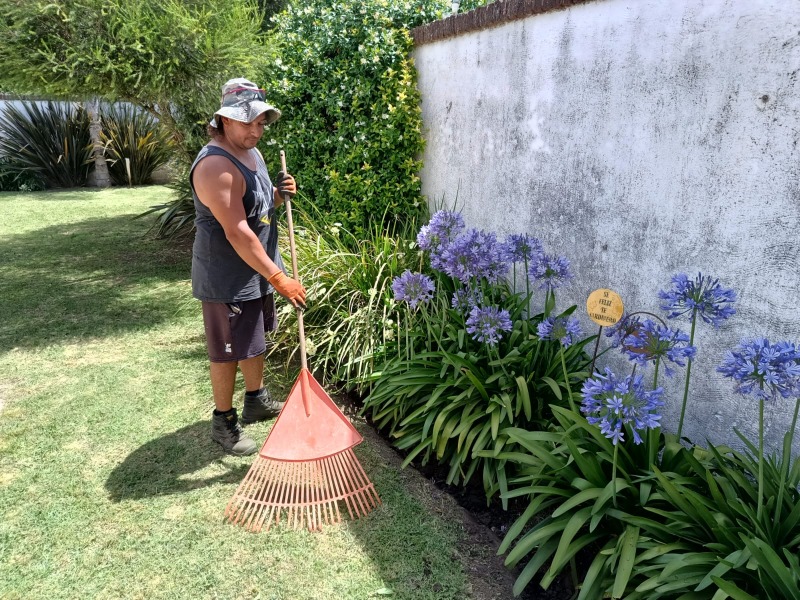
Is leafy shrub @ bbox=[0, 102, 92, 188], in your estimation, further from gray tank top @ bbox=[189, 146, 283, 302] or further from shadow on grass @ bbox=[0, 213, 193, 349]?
gray tank top @ bbox=[189, 146, 283, 302]

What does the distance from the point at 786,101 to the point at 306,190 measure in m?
3.88

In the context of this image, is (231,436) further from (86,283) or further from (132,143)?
(132,143)

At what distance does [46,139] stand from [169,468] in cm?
1319

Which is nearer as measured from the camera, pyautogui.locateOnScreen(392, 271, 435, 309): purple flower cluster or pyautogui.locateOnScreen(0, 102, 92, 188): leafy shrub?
pyautogui.locateOnScreen(392, 271, 435, 309): purple flower cluster

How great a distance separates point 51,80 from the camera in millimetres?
5551

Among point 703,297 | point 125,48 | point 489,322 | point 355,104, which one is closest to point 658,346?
point 703,297

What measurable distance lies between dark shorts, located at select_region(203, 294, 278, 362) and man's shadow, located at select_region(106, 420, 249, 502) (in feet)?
1.83

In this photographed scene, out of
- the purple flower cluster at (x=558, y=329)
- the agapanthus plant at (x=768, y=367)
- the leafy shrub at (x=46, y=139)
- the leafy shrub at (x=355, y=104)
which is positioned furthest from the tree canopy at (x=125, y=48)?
the leafy shrub at (x=46, y=139)

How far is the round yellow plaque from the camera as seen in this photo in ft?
7.80

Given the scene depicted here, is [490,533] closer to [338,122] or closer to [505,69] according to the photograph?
[505,69]

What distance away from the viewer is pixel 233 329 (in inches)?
123

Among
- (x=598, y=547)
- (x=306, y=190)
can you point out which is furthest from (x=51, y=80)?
(x=598, y=547)

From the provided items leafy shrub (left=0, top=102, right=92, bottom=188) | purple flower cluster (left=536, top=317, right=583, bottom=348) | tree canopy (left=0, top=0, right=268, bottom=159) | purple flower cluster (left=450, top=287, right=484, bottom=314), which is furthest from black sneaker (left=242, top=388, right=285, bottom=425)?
leafy shrub (left=0, top=102, right=92, bottom=188)

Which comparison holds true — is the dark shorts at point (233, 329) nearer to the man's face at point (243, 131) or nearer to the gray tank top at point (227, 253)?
the gray tank top at point (227, 253)
